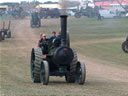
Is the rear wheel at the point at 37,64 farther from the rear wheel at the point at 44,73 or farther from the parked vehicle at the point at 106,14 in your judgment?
the parked vehicle at the point at 106,14

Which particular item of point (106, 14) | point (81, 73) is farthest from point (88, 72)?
point (106, 14)

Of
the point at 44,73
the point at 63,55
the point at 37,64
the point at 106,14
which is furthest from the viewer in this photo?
the point at 106,14

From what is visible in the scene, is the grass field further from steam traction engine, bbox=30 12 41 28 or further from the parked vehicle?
the parked vehicle

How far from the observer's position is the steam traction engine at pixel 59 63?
41.7 ft

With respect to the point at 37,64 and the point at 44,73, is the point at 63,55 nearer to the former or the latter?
the point at 44,73

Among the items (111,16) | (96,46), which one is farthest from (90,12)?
(96,46)

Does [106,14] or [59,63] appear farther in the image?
[106,14]

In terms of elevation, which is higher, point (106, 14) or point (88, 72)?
point (88, 72)

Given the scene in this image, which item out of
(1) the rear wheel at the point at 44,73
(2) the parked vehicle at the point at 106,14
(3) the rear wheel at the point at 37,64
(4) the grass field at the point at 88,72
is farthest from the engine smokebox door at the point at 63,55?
(2) the parked vehicle at the point at 106,14

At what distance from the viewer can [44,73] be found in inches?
505

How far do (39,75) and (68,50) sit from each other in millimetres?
1319

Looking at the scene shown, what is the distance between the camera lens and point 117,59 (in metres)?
23.1

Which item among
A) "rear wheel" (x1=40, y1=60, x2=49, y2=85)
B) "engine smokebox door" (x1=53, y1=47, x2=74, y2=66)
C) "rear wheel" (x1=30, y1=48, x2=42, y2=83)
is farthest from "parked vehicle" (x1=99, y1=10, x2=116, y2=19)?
"engine smokebox door" (x1=53, y1=47, x2=74, y2=66)

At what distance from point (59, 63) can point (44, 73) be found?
0.52 meters
